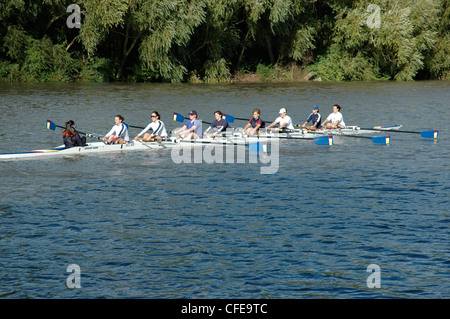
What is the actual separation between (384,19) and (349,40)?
3.37 metres

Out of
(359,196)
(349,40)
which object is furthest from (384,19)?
(359,196)

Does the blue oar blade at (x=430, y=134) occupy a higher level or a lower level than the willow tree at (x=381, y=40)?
lower

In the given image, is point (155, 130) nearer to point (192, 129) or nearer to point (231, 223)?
point (192, 129)

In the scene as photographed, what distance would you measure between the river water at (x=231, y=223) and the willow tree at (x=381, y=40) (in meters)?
25.1

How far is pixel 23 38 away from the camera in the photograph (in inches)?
1838

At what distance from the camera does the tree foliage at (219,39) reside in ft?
146

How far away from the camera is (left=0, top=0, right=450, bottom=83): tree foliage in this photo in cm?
4444

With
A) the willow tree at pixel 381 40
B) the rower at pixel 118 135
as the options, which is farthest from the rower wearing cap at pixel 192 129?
the willow tree at pixel 381 40

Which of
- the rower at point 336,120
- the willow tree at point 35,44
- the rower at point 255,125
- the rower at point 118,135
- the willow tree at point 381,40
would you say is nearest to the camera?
the rower at point 118,135

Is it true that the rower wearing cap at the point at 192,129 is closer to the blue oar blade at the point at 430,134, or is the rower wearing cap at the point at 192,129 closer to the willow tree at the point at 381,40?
the blue oar blade at the point at 430,134

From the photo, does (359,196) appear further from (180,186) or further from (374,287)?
(374,287)

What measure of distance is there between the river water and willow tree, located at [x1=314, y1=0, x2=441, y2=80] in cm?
2506

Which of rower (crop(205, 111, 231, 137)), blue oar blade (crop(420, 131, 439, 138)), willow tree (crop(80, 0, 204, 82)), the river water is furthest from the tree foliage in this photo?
blue oar blade (crop(420, 131, 439, 138))

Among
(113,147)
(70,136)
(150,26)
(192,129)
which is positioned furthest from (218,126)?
(150,26)
